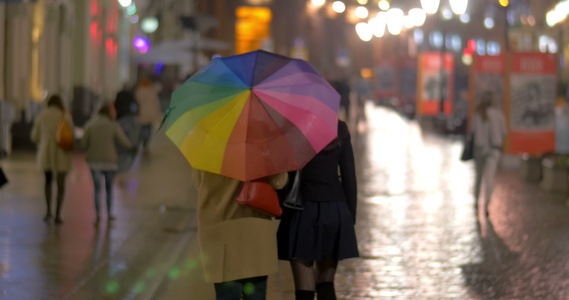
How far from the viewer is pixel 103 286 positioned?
8.16 metres

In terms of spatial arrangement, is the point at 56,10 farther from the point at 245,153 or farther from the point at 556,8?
the point at 556,8

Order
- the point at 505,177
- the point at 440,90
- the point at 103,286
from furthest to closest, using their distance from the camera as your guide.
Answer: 1. the point at 440,90
2. the point at 505,177
3. the point at 103,286

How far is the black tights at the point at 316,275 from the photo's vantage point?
6.09 meters

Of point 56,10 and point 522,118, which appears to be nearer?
point 522,118

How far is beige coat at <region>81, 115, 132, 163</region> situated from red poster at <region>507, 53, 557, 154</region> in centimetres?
1234

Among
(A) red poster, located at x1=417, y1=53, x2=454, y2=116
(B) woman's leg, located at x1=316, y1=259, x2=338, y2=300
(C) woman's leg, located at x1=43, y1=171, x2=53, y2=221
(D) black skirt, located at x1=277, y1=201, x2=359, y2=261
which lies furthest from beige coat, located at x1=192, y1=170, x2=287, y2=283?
(A) red poster, located at x1=417, y1=53, x2=454, y2=116

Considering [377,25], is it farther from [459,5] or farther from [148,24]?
[148,24]

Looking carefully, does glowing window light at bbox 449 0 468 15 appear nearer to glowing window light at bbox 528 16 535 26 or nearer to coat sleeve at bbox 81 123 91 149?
coat sleeve at bbox 81 123 91 149

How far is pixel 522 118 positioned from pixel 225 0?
38002 millimetres

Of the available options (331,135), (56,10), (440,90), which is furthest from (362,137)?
(331,135)

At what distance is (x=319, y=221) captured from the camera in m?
6.02

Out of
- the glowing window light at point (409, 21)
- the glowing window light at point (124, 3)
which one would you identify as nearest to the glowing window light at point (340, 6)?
the glowing window light at point (409, 21)

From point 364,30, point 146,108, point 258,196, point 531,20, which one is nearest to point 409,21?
point 364,30

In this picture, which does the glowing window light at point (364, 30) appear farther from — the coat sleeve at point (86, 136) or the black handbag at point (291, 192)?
the black handbag at point (291, 192)
